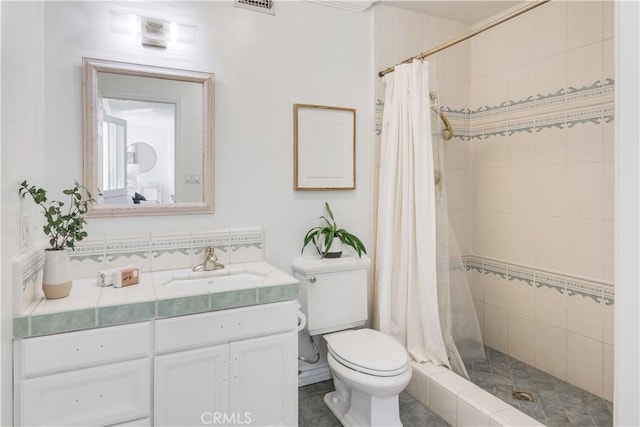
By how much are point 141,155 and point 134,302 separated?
0.81 m

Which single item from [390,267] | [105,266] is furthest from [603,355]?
[105,266]

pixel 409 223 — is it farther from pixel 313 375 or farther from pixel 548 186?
pixel 313 375

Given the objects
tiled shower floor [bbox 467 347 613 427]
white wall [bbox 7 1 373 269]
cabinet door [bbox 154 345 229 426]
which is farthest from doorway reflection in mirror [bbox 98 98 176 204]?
tiled shower floor [bbox 467 347 613 427]

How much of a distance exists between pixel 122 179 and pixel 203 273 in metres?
0.63

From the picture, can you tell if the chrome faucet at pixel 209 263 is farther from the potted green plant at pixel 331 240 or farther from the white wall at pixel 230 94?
the potted green plant at pixel 331 240

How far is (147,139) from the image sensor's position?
78.9 inches

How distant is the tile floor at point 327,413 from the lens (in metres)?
2.05

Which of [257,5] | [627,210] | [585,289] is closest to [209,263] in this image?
[257,5]

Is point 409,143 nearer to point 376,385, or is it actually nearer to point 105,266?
point 376,385

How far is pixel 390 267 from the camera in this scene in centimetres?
236

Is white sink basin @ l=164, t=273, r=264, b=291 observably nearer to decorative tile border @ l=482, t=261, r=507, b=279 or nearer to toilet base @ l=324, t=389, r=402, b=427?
toilet base @ l=324, t=389, r=402, b=427

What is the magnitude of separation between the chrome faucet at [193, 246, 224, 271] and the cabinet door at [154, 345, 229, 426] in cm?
51

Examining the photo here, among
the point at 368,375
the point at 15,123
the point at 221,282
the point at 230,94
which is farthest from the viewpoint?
the point at 230,94

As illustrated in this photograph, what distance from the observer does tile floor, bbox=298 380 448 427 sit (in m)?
2.05
